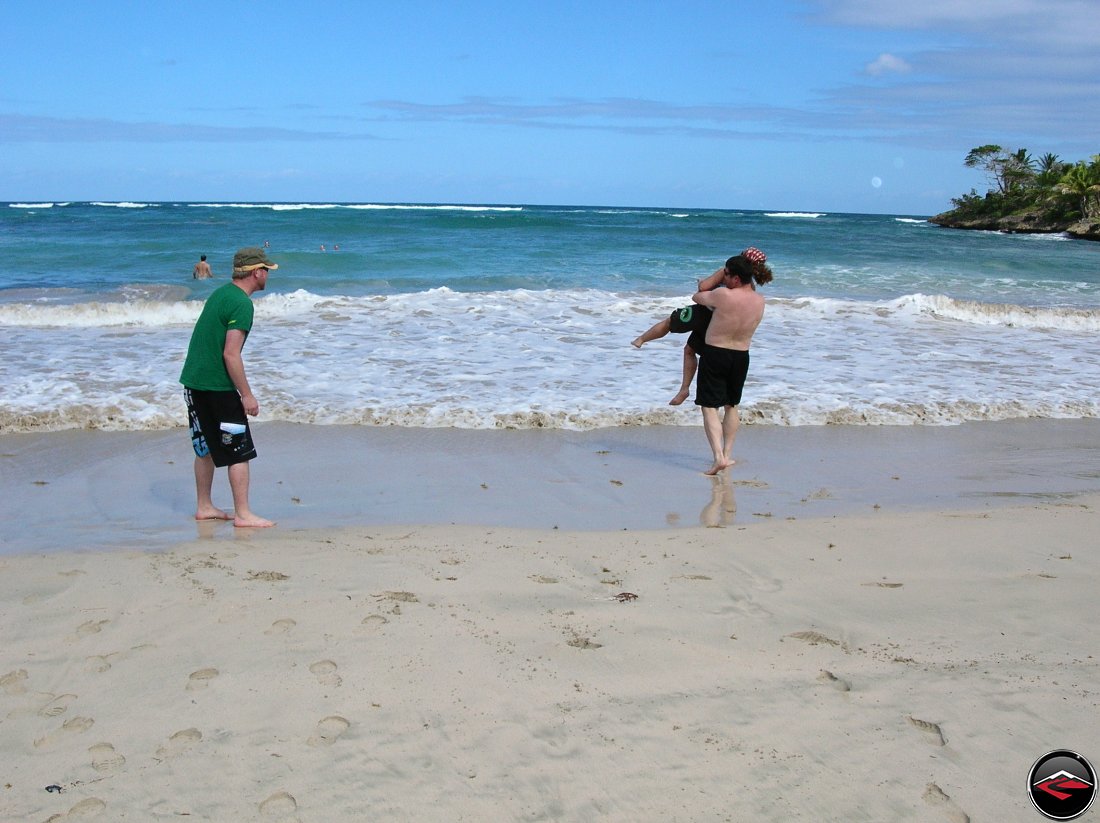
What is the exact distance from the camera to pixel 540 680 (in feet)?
10.8

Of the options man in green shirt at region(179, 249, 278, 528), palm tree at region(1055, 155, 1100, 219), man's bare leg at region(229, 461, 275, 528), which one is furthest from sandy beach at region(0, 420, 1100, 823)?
palm tree at region(1055, 155, 1100, 219)

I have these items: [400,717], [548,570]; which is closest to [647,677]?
[400,717]

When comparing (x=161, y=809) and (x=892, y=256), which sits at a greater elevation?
(x=892, y=256)

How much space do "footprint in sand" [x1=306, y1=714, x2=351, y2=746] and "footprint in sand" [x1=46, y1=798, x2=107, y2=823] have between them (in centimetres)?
59

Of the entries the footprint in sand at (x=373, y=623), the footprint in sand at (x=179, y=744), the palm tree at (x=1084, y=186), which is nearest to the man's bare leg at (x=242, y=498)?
the footprint in sand at (x=373, y=623)

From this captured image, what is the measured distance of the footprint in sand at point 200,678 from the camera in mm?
3211

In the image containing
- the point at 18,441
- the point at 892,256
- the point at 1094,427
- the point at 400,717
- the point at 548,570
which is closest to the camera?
the point at 400,717

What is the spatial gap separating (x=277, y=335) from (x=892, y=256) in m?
25.5

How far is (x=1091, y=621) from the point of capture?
12.8ft

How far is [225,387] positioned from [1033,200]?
6996cm

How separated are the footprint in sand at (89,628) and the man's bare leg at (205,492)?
5.47 feet

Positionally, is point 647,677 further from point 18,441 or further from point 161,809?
point 18,441

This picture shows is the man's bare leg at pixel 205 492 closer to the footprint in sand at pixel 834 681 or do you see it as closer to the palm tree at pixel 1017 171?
the footprint in sand at pixel 834 681

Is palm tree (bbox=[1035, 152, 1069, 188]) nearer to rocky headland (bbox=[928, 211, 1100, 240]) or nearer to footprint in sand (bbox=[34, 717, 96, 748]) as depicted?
rocky headland (bbox=[928, 211, 1100, 240])
